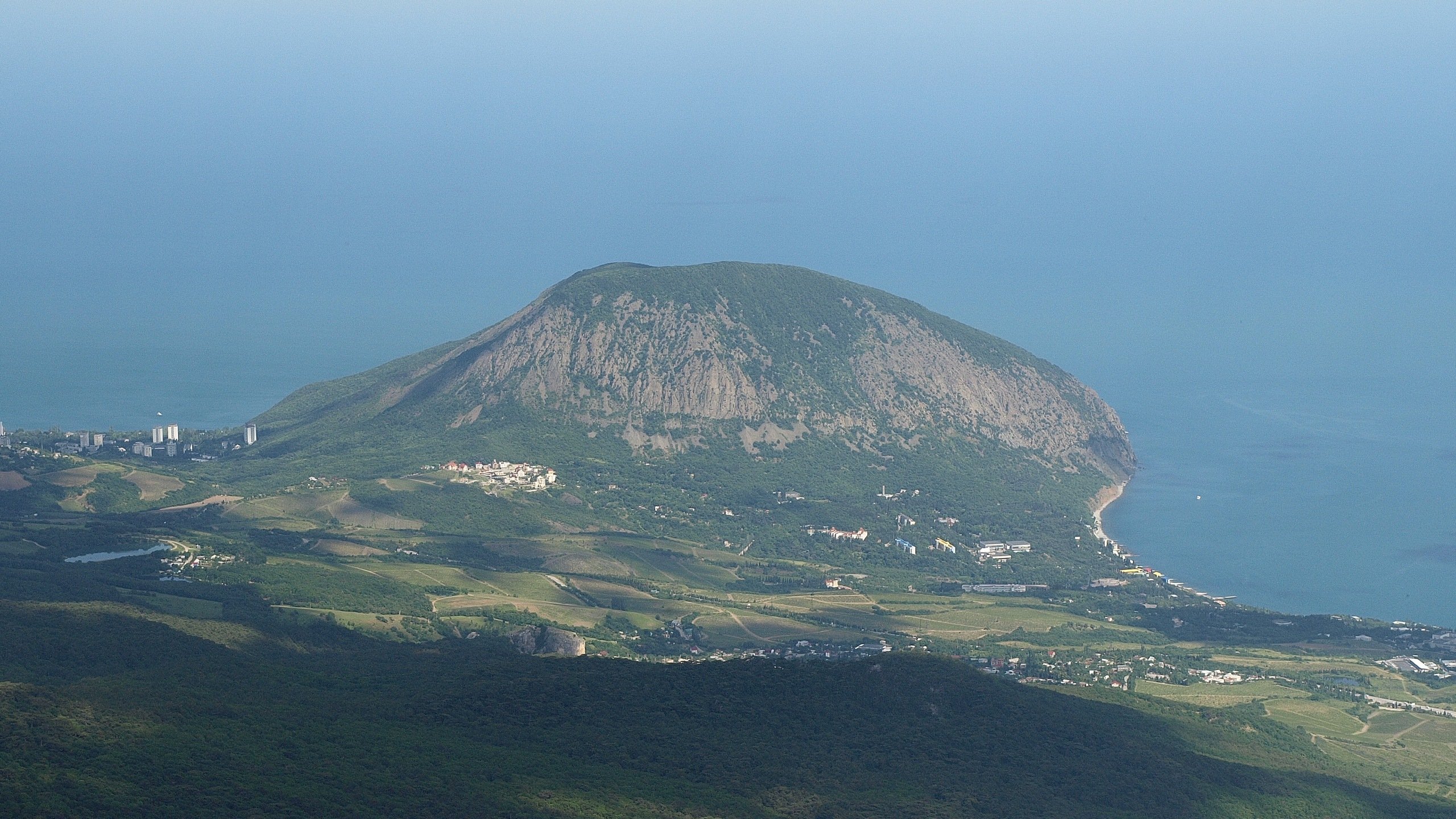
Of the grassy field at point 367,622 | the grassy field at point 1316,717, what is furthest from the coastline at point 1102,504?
the grassy field at point 367,622

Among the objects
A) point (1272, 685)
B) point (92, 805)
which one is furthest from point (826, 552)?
point (92, 805)

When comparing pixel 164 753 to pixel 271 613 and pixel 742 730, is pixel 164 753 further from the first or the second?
pixel 271 613

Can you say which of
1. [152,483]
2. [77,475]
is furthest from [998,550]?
[77,475]

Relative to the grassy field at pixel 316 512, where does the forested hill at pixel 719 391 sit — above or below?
above

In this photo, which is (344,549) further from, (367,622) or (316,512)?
(367,622)

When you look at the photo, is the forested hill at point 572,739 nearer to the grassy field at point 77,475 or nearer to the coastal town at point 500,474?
the grassy field at point 77,475

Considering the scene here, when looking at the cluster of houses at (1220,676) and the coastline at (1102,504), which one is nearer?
the cluster of houses at (1220,676)
